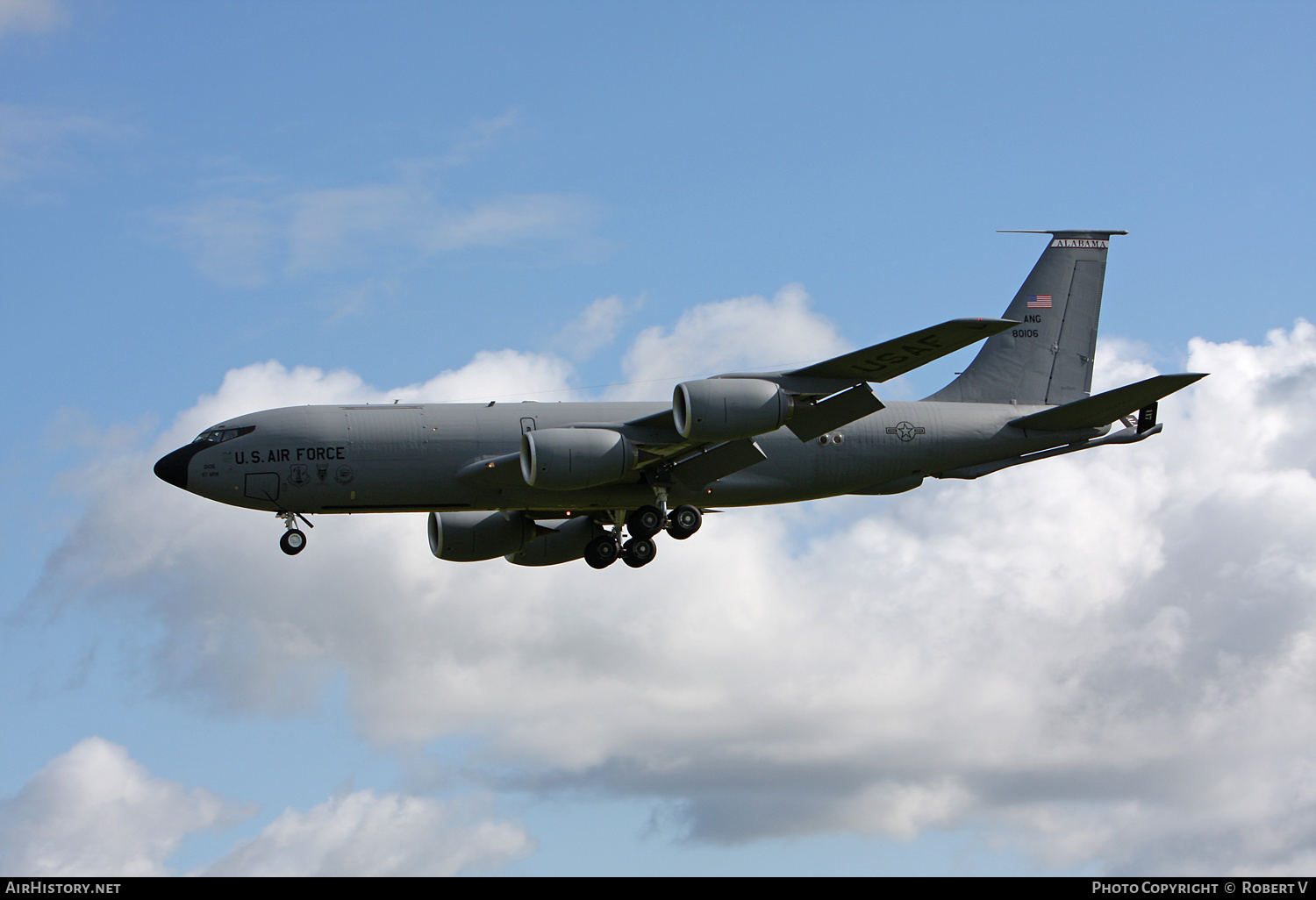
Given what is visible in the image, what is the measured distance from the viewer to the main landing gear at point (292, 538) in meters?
43.8

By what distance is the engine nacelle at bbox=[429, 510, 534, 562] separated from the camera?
5044 centimetres

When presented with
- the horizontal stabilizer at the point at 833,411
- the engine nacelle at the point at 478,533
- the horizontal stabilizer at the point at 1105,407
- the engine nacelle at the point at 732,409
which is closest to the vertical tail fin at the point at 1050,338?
the horizontal stabilizer at the point at 1105,407

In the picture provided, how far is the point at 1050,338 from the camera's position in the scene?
168 feet

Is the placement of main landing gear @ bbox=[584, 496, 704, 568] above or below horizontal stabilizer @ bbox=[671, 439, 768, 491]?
below

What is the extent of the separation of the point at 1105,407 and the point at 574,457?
657 inches

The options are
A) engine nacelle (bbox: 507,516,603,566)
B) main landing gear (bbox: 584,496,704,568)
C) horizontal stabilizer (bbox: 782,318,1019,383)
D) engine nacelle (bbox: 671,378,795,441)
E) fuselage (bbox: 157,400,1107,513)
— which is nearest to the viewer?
horizontal stabilizer (bbox: 782,318,1019,383)

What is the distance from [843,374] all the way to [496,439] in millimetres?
10819

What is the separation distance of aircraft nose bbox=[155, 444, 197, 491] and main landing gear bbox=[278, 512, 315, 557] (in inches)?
120

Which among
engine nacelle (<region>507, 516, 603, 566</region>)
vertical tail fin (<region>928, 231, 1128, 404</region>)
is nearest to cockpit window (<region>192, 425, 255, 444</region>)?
engine nacelle (<region>507, 516, 603, 566</region>)

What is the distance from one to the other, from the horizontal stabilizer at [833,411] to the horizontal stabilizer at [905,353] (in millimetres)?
597

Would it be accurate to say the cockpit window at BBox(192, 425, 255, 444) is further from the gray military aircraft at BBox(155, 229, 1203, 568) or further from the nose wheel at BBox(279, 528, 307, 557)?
the nose wheel at BBox(279, 528, 307, 557)

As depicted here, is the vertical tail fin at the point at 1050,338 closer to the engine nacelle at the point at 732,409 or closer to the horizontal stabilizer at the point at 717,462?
the horizontal stabilizer at the point at 717,462
